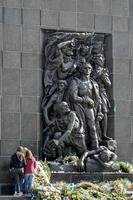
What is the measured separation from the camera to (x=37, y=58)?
86.9 feet

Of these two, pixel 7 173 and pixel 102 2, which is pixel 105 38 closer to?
pixel 102 2

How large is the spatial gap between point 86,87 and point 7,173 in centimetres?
428

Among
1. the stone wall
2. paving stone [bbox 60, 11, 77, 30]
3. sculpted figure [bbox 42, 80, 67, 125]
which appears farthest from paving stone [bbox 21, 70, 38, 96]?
paving stone [bbox 60, 11, 77, 30]

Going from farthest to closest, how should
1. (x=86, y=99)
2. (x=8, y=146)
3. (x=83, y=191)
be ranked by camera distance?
(x=86, y=99) → (x=8, y=146) → (x=83, y=191)

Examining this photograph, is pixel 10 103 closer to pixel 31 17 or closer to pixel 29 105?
pixel 29 105

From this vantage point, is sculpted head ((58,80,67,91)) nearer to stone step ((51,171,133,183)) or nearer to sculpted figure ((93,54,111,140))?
sculpted figure ((93,54,111,140))

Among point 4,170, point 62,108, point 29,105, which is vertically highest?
point 29,105

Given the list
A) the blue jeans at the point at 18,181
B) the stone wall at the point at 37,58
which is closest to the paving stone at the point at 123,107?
the stone wall at the point at 37,58

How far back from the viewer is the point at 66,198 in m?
21.6

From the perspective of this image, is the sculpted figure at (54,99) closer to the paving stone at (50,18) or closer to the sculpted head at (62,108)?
the sculpted head at (62,108)

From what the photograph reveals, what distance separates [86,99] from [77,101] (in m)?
0.35

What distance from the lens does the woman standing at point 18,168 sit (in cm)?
2338

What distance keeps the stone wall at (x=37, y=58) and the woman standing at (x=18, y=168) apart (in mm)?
1893

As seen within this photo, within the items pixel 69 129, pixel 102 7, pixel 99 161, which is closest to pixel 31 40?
pixel 102 7
